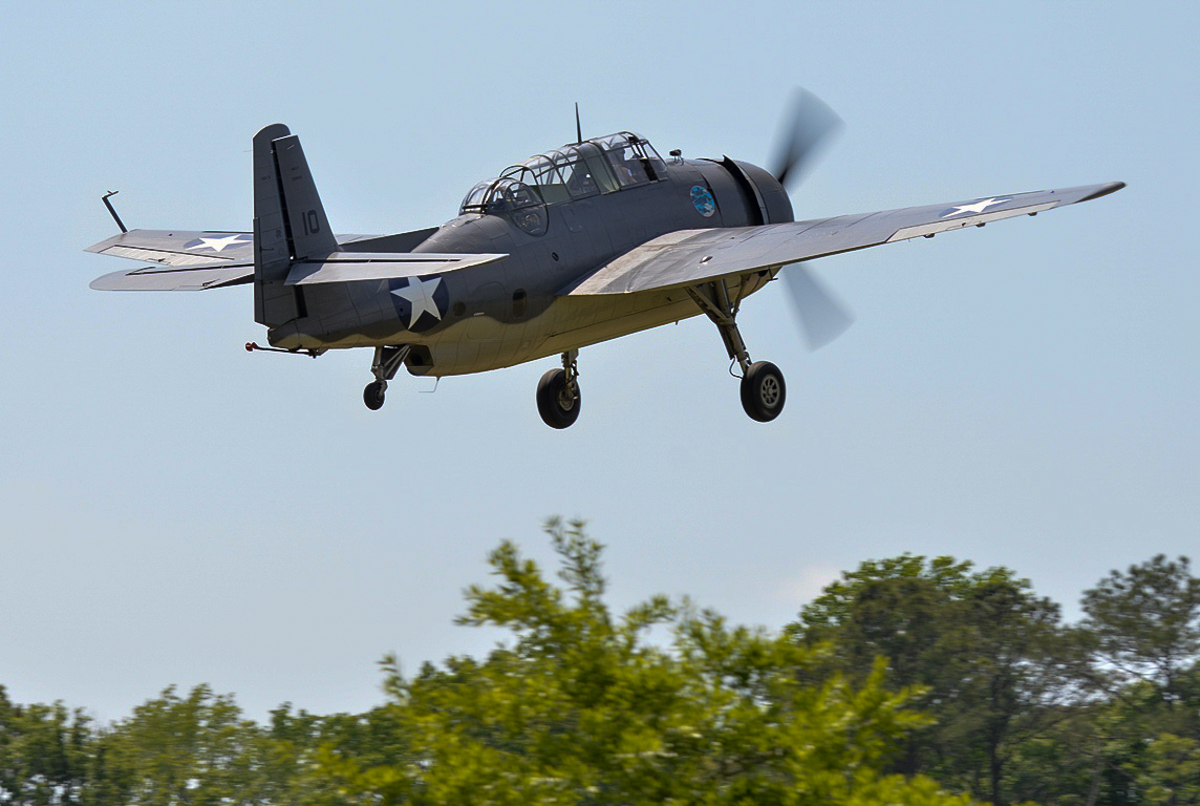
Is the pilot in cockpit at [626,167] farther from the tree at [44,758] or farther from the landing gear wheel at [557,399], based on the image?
the tree at [44,758]

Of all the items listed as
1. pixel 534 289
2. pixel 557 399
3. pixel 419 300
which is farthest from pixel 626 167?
pixel 419 300

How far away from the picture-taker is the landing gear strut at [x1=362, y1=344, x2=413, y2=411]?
72.1 ft

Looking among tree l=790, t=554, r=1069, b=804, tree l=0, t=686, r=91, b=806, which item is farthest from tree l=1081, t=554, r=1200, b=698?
tree l=0, t=686, r=91, b=806

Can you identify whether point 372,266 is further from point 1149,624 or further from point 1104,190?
point 1149,624

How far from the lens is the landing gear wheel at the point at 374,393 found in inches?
861

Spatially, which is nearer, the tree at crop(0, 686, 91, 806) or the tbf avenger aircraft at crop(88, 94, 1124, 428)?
the tbf avenger aircraft at crop(88, 94, 1124, 428)

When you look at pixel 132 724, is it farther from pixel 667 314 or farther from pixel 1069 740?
pixel 667 314

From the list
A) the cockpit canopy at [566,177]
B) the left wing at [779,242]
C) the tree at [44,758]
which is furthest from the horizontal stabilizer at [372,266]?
the tree at [44,758]

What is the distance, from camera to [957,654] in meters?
66.4

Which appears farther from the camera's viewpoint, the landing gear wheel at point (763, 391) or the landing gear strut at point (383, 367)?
the landing gear wheel at point (763, 391)

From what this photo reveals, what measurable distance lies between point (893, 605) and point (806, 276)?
41.1 metres

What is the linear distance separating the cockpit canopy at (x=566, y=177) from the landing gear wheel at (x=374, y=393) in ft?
10.4

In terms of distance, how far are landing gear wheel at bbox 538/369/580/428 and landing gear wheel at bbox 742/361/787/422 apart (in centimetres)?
281

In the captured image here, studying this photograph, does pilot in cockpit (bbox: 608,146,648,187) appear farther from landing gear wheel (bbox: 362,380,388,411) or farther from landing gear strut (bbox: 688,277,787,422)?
landing gear wheel (bbox: 362,380,388,411)
